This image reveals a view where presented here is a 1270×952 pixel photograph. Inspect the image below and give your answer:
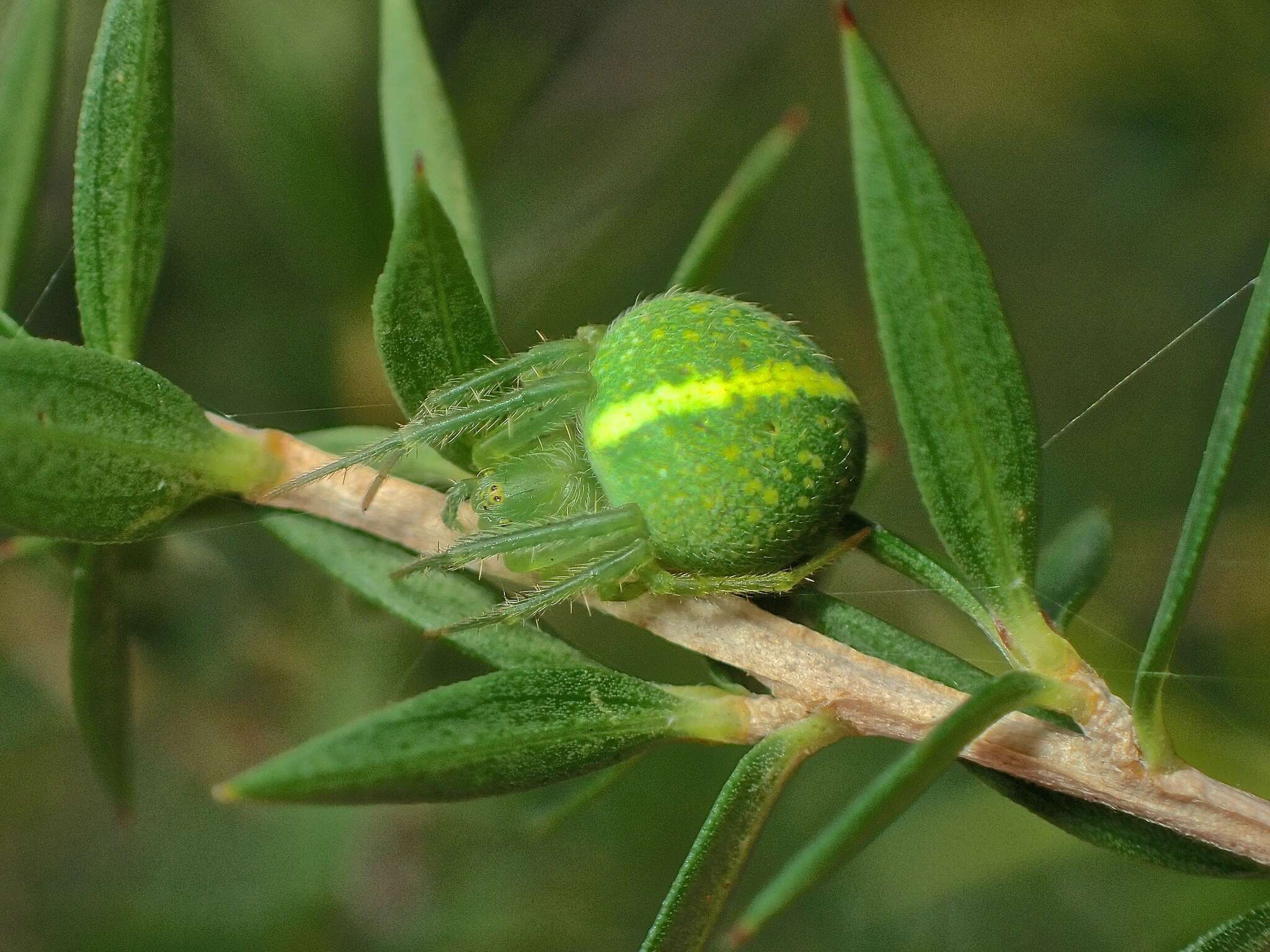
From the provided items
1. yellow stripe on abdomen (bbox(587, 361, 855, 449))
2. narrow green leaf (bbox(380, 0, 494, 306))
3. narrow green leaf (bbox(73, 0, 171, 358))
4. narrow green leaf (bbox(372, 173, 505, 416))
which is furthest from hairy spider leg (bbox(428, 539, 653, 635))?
narrow green leaf (bbox(73, 0, 171, 358))

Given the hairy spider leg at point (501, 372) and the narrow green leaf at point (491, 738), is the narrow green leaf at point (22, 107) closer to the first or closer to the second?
the hairy spider leg at point (501, 372)

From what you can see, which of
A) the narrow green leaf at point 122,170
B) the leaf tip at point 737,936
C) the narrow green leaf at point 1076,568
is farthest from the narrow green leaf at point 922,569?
the narrow green leaf at point 122,170

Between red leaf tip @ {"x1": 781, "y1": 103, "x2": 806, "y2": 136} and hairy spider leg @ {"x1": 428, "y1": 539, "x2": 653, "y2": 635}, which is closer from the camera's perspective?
hairy spider leg @ {"x1": 428, "y1": 539, "x2": 653, "y2": 635}

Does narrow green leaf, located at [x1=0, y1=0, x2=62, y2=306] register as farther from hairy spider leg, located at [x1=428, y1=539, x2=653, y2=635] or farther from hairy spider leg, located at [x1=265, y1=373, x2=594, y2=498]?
hairy spider leg, located at [x1=428, y1=539, x2=653, y2=635]

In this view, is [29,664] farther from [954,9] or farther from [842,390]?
[954,9]

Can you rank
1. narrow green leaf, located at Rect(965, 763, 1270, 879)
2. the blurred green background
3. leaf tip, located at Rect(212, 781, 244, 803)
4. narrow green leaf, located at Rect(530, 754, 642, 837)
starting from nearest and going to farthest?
leaf tip, located at Rect(212, 781, 244, 803)
narrow green leaf, located at Rect(965, 763, 1270, 879)
narrow green leaf, located at Rect(530, 754, 642, 837)
the blurred green background
